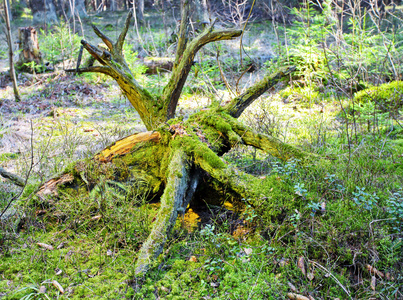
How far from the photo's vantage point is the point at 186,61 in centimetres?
529

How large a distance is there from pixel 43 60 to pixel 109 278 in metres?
11.7

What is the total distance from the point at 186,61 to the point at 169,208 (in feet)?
10.6

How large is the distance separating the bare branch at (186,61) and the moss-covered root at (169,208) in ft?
6.70

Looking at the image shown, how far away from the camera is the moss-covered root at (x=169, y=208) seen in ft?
8.47

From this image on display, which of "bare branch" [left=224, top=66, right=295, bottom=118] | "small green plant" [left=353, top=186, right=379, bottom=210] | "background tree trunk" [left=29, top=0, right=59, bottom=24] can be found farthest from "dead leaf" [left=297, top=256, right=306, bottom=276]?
"background tree trunk" [left=29, top=0, right=59, bottom=24]

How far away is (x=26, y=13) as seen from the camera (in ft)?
84.6

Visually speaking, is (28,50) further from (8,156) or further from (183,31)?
(183,31)

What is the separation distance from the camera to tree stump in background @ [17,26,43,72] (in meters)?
11.1

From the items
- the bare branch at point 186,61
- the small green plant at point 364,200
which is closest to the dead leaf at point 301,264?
the small green plant at point 364,200

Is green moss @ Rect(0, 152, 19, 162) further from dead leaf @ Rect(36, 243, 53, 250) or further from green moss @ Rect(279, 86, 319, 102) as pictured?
green moss @ Rect(279, 86, 319, 102)

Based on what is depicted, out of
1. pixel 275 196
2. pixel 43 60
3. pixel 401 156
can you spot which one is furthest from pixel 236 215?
pixel 43 60

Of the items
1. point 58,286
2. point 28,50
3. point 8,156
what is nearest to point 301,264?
point 58,286

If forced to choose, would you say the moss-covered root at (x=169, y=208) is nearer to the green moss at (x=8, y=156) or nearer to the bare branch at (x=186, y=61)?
Result: the bare branch at (x=186, y=61)

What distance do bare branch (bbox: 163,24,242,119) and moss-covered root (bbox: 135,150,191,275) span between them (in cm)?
204
